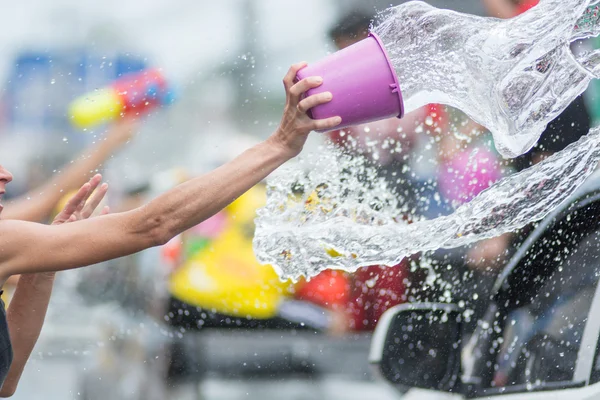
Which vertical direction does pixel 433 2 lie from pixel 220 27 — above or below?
above

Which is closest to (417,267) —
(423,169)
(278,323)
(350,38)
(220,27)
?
(423,169)

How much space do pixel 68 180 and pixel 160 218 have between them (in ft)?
5.76

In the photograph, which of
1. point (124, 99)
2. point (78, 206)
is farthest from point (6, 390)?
point (124, 99)

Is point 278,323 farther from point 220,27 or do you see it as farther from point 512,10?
point 512,10

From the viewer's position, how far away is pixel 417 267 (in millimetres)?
3080

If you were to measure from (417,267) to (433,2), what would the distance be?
1.00 m

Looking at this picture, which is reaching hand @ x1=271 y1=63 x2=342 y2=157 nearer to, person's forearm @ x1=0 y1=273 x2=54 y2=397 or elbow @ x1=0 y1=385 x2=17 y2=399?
person's forearm @ x1=0 y1=273 x2=54 y2=397

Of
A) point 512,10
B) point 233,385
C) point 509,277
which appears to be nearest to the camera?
point 509,277

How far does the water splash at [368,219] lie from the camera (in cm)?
Result: 227

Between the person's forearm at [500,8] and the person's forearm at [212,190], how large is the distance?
184 cm

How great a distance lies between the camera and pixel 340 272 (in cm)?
324

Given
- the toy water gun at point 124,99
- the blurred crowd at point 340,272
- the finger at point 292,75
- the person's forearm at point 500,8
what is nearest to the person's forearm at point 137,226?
the finger at point 292,75

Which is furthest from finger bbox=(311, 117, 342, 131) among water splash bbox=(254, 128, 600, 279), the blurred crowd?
the blurred crowd

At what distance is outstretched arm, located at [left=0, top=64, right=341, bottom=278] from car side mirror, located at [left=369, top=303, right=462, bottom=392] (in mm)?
810
